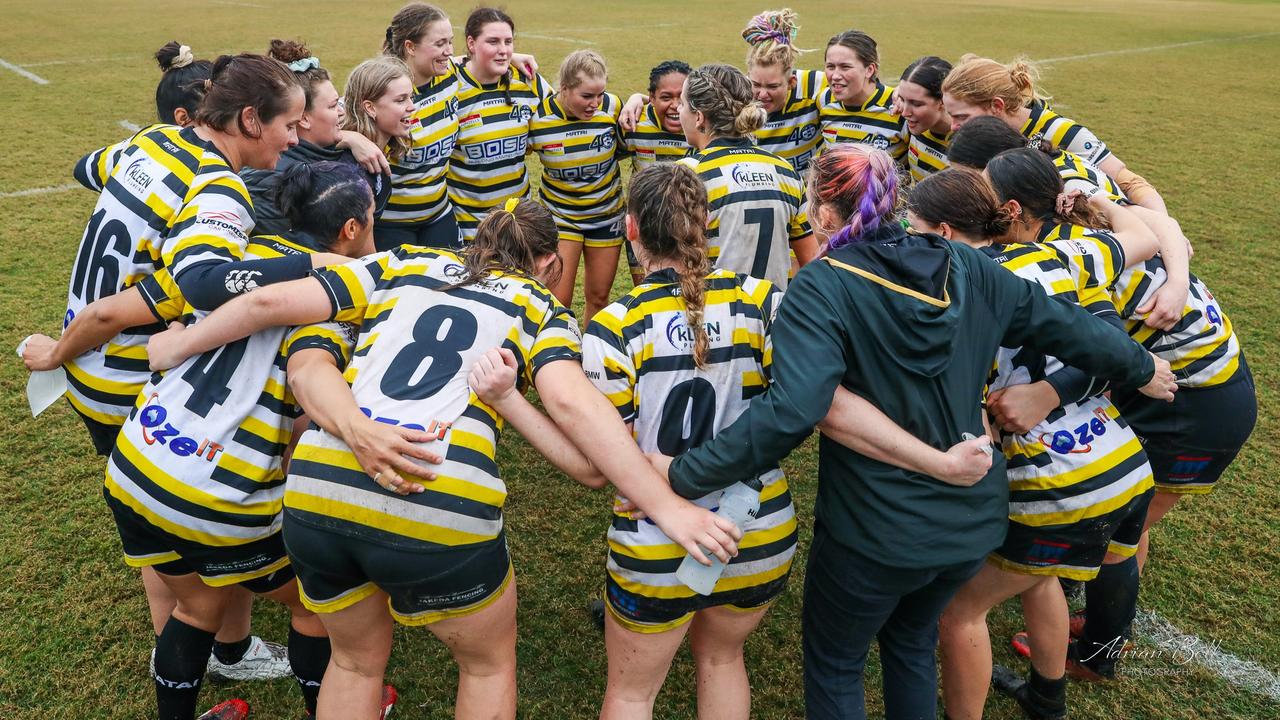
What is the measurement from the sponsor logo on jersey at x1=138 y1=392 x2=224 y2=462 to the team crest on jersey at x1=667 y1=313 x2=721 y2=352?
4.67 feet

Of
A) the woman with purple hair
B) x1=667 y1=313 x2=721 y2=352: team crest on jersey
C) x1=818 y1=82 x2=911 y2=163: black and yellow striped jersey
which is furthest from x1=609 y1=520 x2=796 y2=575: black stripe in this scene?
x1=818 y1=82 x2=911 y2=163: black and yellow striped jersey

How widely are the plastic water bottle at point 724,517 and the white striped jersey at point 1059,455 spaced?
0.97 m

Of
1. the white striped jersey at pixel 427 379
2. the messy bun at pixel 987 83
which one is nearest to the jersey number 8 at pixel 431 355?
the white striped jersey at pixel 427 379

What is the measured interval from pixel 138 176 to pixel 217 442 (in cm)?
112

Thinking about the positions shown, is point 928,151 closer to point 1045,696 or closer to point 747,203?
point 747,203

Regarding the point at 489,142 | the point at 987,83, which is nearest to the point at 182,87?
the point at 489,142

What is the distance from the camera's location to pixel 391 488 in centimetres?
252

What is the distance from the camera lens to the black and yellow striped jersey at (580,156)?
18.2 ft

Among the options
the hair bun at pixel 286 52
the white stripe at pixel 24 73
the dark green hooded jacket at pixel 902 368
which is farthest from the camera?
the white stripe at pixel 24 73

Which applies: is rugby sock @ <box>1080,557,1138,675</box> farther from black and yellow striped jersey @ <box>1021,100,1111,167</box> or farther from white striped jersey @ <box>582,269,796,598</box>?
black and yellow striped jersey @ <box>1021,100,1111,167</box>

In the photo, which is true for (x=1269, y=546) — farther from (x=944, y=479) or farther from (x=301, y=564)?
(x=301, y=564)

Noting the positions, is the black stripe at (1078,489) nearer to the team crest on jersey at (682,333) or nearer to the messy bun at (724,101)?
the team crest on jersey at (682,333)

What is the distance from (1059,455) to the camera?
116 inches

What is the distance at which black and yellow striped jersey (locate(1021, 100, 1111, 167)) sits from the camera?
4387 mm
